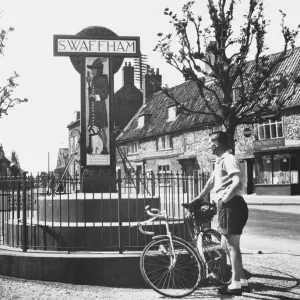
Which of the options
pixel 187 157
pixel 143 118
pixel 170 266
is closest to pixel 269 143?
pixel 187 157

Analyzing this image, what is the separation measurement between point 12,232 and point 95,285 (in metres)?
2.38

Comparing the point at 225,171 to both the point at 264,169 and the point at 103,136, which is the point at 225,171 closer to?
the point at 103,136

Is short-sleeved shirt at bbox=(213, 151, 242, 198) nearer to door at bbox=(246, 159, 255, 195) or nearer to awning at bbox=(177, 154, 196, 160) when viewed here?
door at bbox=(246, 159, 255, 195)

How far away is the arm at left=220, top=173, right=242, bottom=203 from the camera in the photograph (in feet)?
17.7

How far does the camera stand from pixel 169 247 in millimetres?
5859

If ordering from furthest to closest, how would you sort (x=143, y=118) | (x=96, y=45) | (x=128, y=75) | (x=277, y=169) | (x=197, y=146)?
(x=128, y=75), (x=143, y=118), (x=197, y=146), (x=277, y=169), (x=96, y=45)

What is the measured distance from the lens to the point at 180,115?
38.8 m

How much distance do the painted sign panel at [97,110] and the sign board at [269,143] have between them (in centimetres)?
2146

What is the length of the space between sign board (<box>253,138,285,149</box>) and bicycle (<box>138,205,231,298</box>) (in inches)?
959

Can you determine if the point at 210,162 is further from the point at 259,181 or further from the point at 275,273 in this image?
the point at 275,273

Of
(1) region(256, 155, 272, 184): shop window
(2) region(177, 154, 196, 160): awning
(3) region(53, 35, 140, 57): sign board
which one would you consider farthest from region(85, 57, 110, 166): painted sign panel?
(2) region(177, 154, 196, 160): awning

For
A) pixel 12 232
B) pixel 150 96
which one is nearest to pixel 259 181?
pixel 150 96

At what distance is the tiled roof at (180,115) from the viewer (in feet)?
102

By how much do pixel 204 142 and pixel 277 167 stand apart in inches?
A: 257
